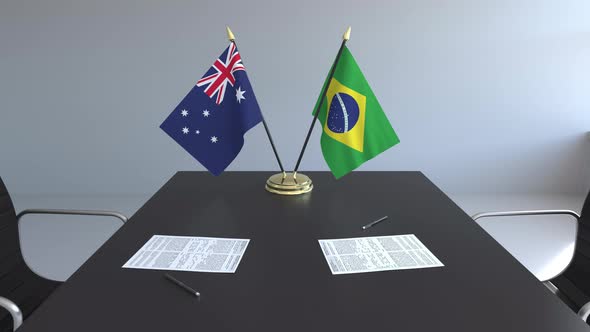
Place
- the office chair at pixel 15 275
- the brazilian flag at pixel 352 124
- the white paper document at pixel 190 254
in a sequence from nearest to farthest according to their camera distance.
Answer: the white paper document at pixel 190 254
the office chair at pixel 15 275
the brazilian flag at pixel 352 124

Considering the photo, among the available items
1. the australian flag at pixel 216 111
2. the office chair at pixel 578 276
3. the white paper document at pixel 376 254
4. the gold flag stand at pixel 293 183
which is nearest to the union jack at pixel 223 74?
the australian flag at pixel 216 111

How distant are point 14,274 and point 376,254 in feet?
4.05

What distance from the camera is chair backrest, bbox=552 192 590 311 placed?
57.0 inches

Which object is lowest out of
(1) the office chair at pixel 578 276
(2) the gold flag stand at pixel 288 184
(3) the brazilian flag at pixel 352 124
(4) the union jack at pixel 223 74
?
(1) the office chair at pixel 578 276

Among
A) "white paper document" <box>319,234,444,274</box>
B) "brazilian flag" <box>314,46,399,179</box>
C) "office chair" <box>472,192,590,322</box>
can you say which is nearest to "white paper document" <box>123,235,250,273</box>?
"white paper document" <box>319,234,444,274</box>

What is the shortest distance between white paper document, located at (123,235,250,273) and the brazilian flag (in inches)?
20.9

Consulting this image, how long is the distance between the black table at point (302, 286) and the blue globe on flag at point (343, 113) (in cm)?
30

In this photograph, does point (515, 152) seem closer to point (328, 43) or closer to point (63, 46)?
point (328, 43)

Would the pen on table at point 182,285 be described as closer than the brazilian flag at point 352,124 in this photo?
Yes

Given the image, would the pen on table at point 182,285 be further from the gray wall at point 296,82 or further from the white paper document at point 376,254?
the gray wall at point 296,82

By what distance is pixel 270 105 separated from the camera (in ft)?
11.2

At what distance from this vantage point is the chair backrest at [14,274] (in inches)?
55.1

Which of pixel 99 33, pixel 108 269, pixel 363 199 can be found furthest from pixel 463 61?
pixel 108 269

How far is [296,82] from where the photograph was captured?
337cm
